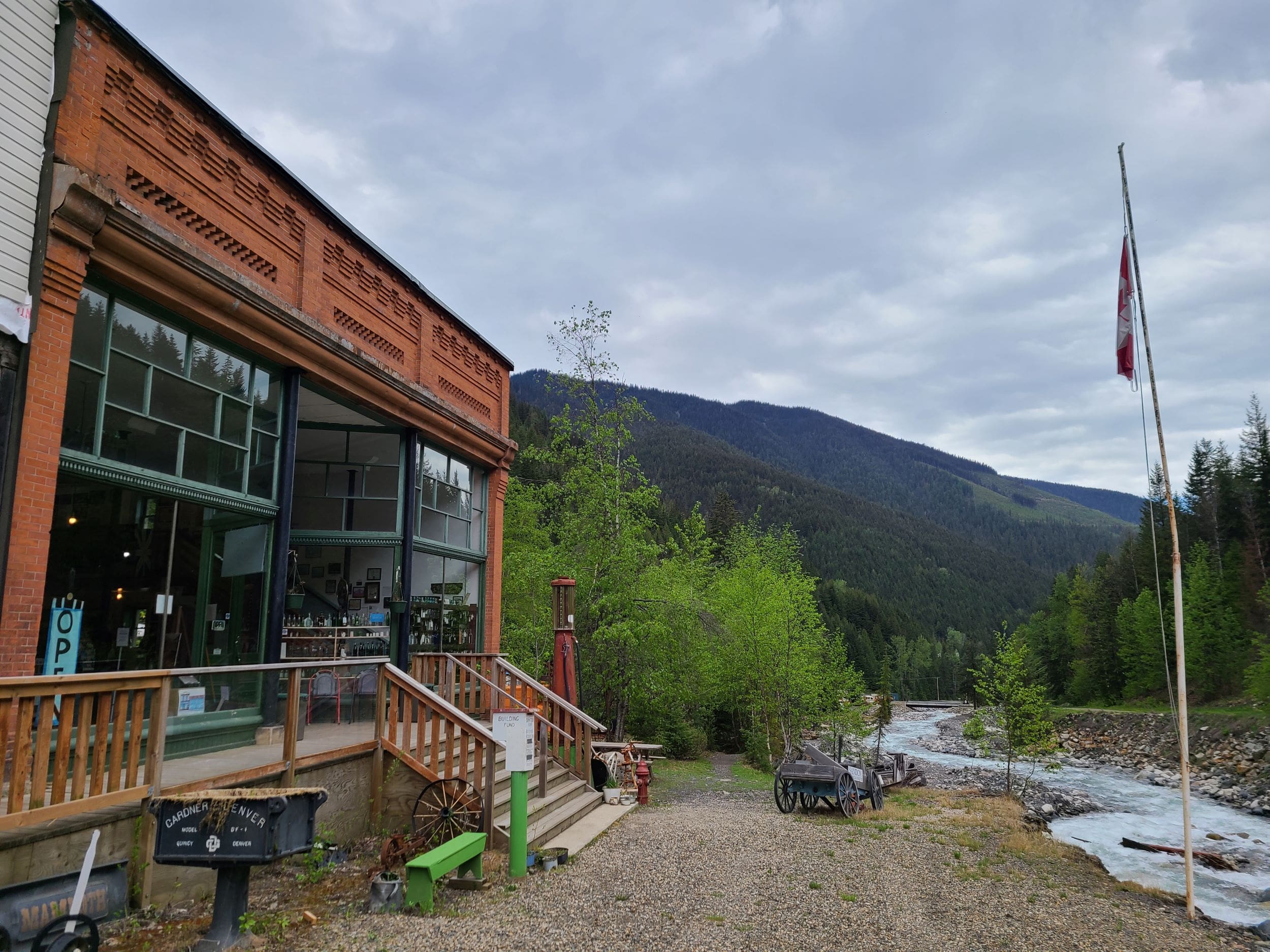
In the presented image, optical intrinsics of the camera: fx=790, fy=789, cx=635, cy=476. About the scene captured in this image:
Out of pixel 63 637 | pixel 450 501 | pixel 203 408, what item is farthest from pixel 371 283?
pixel 63 637

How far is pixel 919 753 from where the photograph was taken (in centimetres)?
4803

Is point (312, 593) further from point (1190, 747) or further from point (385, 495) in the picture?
point (1190, 747)

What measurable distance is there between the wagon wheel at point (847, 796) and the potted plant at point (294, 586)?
9383 millimetres

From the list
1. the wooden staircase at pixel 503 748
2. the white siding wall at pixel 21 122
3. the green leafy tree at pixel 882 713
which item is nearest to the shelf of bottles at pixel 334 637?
the wooden staircase at pixel 503 748

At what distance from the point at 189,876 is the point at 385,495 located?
7.40 meters

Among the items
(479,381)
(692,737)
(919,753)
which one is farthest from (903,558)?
(479,381)

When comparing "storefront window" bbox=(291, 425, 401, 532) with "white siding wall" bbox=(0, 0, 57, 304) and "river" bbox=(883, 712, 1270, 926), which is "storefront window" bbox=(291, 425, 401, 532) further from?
"river" bbox=(883, 712, 1270, 926)

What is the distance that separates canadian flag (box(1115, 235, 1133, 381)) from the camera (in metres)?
11.6

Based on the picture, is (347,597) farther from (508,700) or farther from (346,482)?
(508,700)

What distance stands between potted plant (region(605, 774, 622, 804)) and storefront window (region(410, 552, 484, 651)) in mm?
3747

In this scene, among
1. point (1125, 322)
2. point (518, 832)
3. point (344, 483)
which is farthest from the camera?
point (344, 483)

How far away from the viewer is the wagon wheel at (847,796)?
45.4 feet

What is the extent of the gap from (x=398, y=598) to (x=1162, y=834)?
23.9 metres

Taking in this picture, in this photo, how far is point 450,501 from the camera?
48.6 ft
